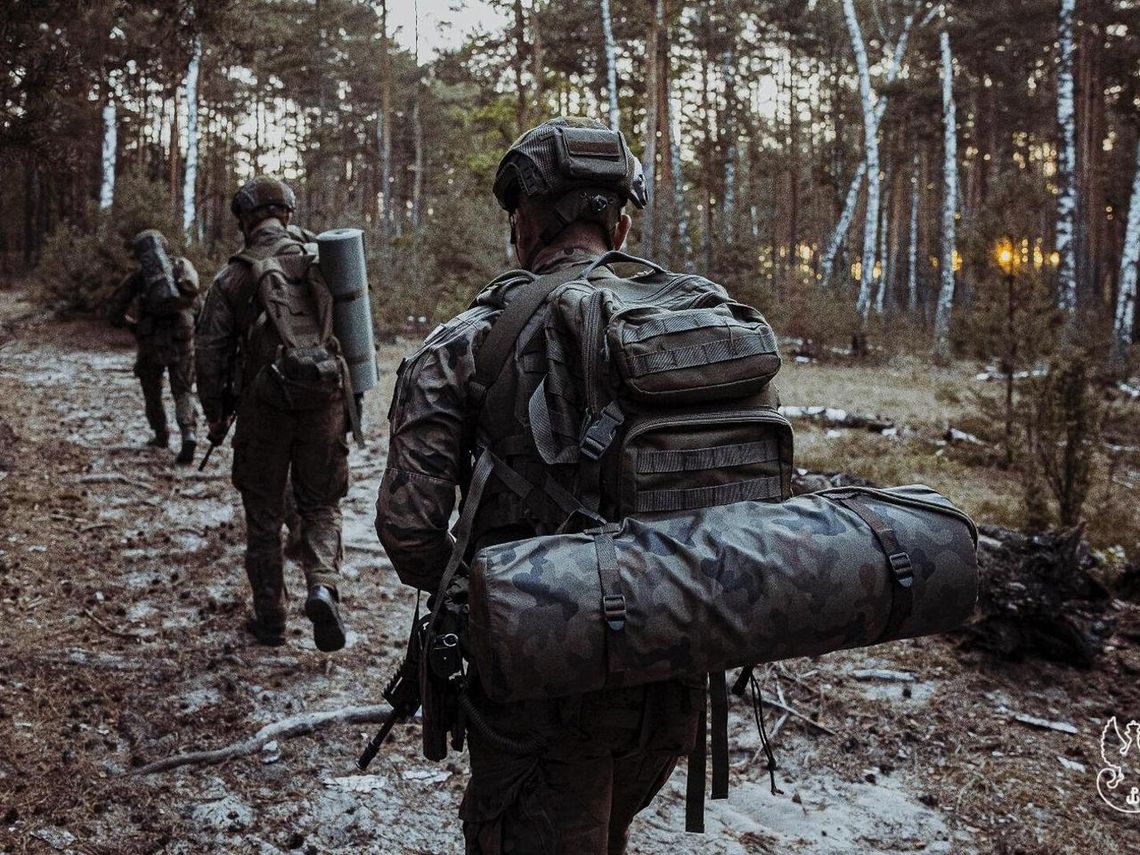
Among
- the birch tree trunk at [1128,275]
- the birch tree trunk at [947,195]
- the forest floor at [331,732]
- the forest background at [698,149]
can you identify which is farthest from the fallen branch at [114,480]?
the birch tree trunk at [947,195]

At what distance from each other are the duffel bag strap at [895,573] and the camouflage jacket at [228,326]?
153 inches

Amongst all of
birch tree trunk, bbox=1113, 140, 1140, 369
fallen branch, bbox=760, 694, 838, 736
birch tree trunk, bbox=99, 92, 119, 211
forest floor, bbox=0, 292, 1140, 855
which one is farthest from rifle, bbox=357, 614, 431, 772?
birch tree trunk, bbox=99, 92, 119, 211

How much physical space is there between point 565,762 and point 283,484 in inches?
134

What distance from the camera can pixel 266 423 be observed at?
4836 millimetres

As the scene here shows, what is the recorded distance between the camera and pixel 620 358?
5.85 ft

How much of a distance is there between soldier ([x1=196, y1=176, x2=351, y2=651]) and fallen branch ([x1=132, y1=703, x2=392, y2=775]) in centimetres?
64

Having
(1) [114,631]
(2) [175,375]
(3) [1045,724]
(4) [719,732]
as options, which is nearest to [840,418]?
(3) [1045,724]

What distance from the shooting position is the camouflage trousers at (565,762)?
194 centimetres

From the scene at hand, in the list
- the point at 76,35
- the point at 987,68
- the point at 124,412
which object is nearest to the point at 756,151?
the point at 987,68

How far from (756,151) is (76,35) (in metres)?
25.1

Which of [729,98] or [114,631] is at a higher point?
[729,98]

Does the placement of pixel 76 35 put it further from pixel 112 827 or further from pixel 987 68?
pixel 987 68

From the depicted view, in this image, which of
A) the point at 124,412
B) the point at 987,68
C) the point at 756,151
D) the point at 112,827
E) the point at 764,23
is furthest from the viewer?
the point at 756,151

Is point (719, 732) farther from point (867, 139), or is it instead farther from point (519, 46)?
point (867, 139)
